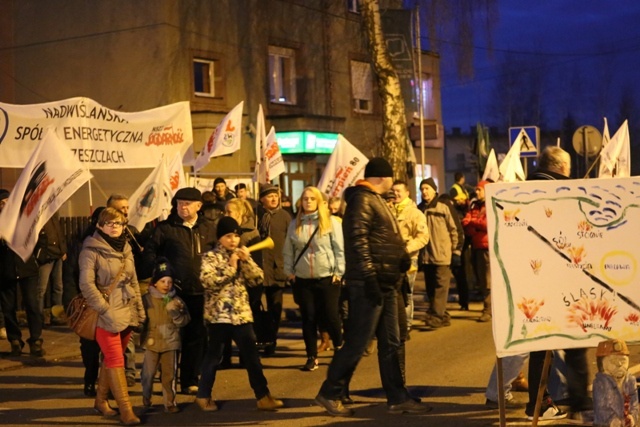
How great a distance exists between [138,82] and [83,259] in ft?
57.1

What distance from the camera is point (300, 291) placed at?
474 inches

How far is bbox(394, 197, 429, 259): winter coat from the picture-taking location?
1314 cm

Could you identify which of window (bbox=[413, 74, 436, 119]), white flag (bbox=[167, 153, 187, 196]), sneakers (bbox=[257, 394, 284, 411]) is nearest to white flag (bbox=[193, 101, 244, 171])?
white flag (bbox=[167, 153, 187, 196])

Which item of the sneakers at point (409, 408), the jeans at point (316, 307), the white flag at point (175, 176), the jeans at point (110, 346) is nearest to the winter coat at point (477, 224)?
the jeans at point (316, 307)

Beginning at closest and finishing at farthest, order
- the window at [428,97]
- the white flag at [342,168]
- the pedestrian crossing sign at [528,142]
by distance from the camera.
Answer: the white flag at [342,168], the pedestrian crossing sign at [528,142], the window at [428,97]

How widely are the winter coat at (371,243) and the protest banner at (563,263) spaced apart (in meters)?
1.73

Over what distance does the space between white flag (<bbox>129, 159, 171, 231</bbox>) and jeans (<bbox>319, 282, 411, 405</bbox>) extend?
14.4ft

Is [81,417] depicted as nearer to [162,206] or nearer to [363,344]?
[363,344]

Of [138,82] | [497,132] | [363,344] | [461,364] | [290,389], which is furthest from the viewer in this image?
[497,132]

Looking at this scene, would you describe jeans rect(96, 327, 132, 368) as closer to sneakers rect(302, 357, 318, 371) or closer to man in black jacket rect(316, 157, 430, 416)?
man in black jacket rect(316, 157, 430, 416)

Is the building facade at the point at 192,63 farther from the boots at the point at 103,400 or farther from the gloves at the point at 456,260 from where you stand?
the boots at the point at 103,400

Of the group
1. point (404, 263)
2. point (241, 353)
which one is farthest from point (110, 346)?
point (404, 263)

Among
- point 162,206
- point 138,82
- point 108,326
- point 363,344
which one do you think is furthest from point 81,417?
point 138,82

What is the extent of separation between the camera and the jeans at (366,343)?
29.9ft
